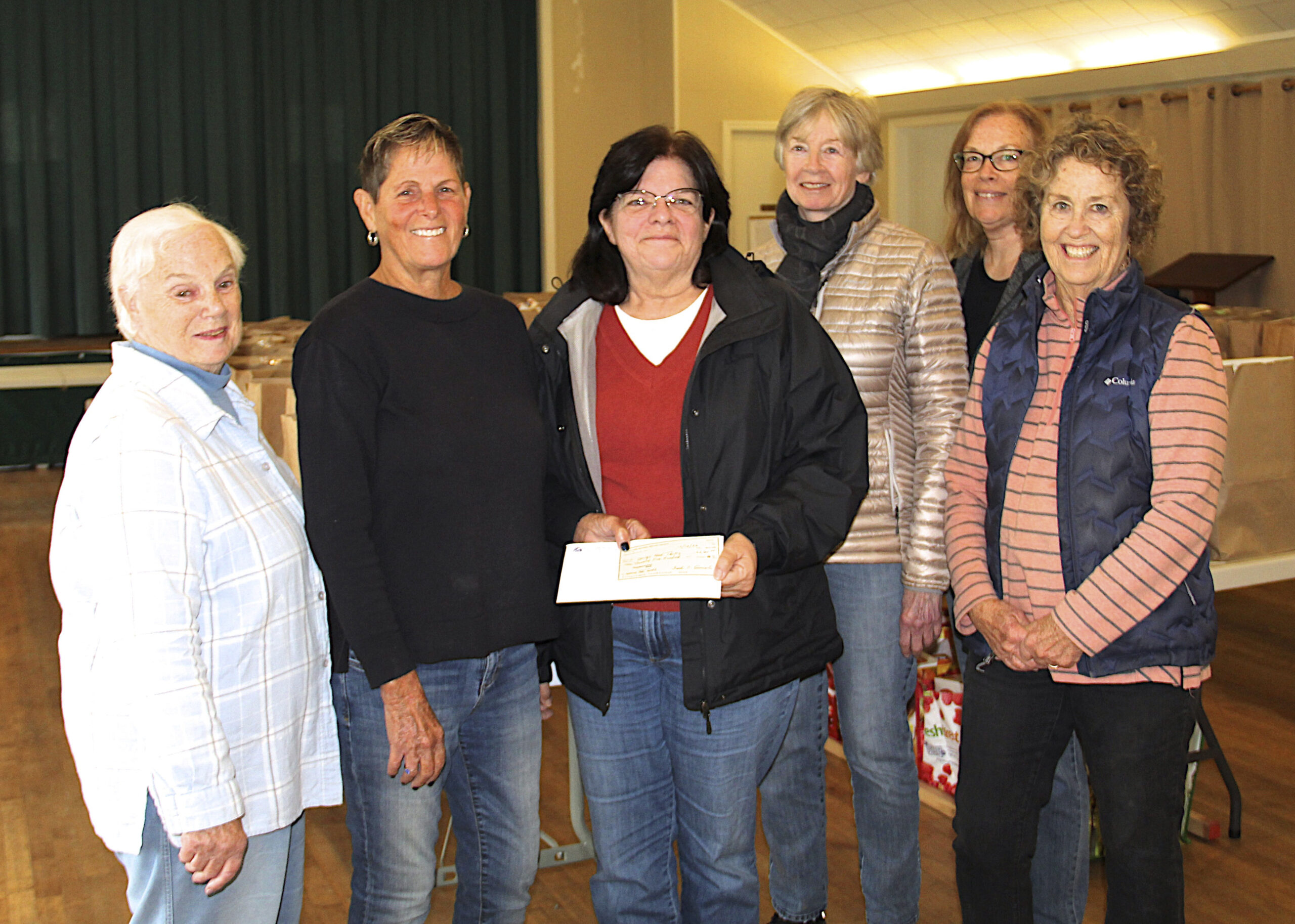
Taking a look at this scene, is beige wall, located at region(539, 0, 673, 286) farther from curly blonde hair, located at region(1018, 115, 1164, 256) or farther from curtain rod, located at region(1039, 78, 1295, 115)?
curly blonde hair, located at region(1018, 115, 1164, 256)

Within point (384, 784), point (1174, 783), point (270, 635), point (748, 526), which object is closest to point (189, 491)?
point (270, 635)

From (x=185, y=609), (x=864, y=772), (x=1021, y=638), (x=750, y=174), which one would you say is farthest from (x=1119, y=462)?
(x=750, y=174)

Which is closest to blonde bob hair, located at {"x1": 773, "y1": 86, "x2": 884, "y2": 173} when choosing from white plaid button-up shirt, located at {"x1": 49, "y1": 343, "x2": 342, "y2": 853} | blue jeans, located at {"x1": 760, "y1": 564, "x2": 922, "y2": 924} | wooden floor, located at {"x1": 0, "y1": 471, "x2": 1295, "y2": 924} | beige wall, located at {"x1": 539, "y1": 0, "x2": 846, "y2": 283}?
blue jeans, located at {"x1": 760, "y1": 564, "x2": 922, "y2": 924}

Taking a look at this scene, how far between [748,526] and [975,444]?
48 cm

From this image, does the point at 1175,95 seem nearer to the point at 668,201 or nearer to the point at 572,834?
the point at 572,834

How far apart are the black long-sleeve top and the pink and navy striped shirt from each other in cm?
75

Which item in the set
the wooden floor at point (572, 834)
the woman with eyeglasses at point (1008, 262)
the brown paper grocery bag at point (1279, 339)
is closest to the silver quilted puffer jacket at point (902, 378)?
the woman with eyeglasses at point (1008, 262)

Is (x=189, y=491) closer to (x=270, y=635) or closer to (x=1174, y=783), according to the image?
(x=270, y=635)

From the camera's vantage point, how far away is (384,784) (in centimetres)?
170

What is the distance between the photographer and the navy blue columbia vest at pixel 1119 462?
5.61 feet

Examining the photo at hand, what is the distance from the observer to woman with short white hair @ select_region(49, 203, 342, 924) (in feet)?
4.60

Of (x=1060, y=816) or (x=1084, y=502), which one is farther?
(x=1060, y=816)

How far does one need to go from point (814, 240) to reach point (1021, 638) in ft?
2.66

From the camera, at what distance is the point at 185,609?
1419mm
